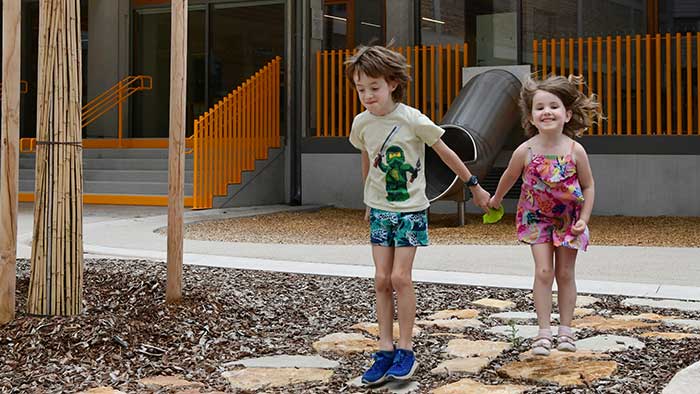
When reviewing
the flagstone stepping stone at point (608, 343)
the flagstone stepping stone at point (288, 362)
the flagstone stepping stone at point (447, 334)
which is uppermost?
the flagstone stepping stone at point (608, 343)

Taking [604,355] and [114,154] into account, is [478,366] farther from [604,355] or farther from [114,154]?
[114,154]

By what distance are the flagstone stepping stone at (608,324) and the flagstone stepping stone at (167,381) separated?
2.24 meters

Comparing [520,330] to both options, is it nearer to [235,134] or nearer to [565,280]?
[565,280]

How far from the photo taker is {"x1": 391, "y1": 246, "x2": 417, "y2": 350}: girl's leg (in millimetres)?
3771

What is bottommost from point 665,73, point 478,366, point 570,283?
point 478,366

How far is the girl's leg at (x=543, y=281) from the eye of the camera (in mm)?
4156

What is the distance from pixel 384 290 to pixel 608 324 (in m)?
1.71

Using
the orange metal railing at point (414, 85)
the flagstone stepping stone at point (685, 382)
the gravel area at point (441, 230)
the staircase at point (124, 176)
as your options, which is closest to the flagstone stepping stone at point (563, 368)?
the flagstone stepping stone at point (685, 382)

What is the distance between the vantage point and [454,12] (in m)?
14.8

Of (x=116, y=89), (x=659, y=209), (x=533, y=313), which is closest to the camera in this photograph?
(x=533, y=313)

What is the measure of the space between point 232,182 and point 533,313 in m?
9.44

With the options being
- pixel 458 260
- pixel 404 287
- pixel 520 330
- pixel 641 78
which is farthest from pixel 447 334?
pixel 641 78

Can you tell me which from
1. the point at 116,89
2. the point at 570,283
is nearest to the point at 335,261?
the point at 570,283

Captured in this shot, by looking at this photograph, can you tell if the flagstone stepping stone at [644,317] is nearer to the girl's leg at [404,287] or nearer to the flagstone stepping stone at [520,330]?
the flagstone stepping stone at [520,330]
